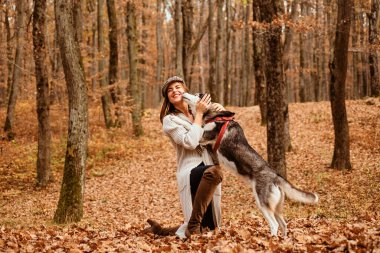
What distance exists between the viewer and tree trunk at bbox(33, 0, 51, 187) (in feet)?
39.5

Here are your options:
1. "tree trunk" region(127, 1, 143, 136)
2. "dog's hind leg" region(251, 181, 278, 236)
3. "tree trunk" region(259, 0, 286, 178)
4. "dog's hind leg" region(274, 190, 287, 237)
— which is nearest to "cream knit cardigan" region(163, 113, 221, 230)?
"dog's hind leg" region(251, 181, 278, 236)

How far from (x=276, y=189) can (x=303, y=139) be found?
12.3 metres

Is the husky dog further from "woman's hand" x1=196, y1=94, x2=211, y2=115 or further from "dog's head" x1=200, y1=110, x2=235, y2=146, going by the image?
"woman's hand" x1=196, y1=94, x2=211, y2=115

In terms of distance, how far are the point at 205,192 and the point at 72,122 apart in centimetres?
436

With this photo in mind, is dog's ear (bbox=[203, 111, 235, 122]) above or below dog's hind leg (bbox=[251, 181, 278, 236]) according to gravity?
above

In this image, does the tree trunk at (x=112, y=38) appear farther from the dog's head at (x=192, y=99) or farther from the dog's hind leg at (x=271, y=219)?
the dog's hind leg at (x=271, y=219)

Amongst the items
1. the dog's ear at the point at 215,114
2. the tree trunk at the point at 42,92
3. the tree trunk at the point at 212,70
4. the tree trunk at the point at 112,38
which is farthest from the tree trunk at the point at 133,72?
the dog's ear at the point at 215,114

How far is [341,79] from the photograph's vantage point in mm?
12016

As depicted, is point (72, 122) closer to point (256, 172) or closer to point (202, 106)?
point (202, 106)

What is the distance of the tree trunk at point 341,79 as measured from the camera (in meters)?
11.7

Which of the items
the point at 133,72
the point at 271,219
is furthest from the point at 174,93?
the point at 133,72

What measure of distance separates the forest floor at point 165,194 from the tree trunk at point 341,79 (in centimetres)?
69

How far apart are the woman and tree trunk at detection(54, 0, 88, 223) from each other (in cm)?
313

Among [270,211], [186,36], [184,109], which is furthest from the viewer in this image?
[186,36]
